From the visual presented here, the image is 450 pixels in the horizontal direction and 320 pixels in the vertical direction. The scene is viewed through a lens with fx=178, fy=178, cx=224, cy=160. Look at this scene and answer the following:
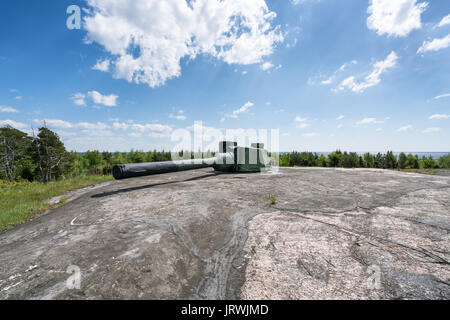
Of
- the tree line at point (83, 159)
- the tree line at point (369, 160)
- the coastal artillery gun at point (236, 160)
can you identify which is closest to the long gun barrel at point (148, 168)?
the coastal artillery gun at point (236, 160)

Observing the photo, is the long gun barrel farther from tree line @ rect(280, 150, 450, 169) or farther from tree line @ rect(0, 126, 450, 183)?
tree line @ rect(280, 150, 450, 169)

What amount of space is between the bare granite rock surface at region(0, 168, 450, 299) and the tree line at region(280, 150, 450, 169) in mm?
28884

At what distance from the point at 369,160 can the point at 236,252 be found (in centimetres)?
3399

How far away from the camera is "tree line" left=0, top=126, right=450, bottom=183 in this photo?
1998 centimetres

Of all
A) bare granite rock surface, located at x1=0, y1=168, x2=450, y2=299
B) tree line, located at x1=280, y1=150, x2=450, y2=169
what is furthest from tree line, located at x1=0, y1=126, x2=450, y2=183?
bare granite rock surface, located at x1=0, y1=168, x2=450, y2=299

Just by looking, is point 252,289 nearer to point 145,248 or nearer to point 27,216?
point 145,248

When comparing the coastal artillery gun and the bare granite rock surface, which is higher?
the coastal artillery gun

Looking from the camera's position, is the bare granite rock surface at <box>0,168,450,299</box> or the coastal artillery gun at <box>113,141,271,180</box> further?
the coastal artillery gun at <box>113,141,271,180</box>

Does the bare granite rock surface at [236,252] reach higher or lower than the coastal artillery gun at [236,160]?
lower

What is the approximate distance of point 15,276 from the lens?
1.68 metres

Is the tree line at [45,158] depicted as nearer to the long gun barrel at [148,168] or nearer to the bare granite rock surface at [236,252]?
the long gun barrel at [148,168]

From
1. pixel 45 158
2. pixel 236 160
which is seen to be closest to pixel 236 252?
pixel 236 160

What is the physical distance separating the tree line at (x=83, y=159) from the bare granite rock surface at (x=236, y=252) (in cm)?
1944

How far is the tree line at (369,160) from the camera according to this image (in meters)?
26.4
